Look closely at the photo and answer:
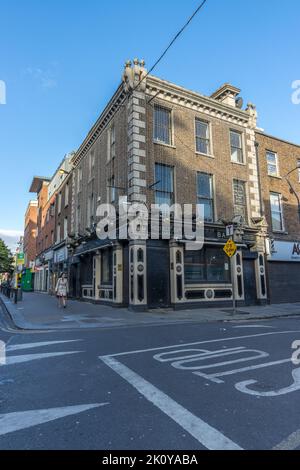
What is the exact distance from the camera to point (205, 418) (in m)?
3.43

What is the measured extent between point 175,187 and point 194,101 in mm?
5434

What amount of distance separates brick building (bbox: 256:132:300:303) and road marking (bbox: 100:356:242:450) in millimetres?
16159

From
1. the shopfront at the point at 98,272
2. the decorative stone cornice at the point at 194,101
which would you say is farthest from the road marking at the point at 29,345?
the decorative stone cornice at the point at 194,101

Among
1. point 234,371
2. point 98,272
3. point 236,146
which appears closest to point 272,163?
point 236,146

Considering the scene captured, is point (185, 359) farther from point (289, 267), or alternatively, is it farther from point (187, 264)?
point (289, 267)

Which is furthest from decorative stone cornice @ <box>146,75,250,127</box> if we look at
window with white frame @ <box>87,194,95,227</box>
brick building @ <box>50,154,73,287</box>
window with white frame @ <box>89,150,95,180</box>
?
brick building @ <box>50,154,73,287</box>

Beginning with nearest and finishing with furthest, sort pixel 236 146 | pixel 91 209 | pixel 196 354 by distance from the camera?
pixel 196 354, pixel 236 146, pixel 91 209

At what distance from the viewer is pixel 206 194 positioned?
17609 mm

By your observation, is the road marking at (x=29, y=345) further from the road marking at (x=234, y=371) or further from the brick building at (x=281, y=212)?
the brick building at (x=281, y=212)

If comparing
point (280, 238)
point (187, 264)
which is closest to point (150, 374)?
point (187, 264)

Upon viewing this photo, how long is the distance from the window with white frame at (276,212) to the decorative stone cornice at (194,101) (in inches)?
197

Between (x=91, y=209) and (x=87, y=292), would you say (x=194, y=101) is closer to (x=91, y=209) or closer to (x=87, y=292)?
(x=91, y=209)

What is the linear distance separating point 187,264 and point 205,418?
12.6m

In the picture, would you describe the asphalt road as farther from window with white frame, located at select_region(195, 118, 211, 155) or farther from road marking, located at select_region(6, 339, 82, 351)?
window with white frame, located at select_region(195, 118, 211, 155)
